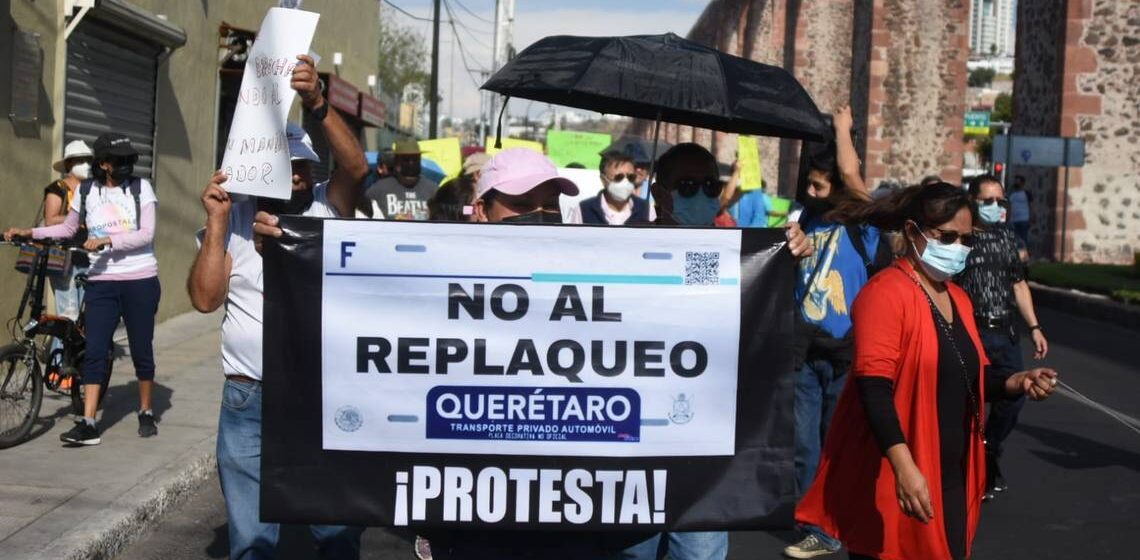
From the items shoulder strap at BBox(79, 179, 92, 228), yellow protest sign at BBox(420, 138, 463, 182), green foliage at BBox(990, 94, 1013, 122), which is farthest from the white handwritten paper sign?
green foliage at BBox(990, 94, 1013, 122)

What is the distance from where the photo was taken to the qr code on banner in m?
4.13

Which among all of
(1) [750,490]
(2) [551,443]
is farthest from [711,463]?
(2) [551,443]

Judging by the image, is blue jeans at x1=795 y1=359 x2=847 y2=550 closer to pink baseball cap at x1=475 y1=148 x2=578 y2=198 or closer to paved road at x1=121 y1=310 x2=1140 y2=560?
paved road at x1=121 y1=310 x2=1140 y2=560

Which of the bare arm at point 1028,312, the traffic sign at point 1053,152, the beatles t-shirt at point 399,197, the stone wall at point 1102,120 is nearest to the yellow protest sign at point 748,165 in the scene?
the beatles t-shirt at point 399,197

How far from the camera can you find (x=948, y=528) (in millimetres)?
4402

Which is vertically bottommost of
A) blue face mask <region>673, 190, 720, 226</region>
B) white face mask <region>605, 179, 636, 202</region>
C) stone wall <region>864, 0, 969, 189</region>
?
blue face mask <region>673, 190, 720, 226</region>

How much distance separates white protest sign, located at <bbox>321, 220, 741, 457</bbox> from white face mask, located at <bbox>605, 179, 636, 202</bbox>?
491cm

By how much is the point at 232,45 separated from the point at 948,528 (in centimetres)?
1454

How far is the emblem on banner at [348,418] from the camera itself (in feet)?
13.2

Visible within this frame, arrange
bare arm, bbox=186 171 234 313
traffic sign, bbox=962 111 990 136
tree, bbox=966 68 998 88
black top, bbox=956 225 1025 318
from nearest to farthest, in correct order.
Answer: bare arm, bbox=186 171 234 313, black top, bbox=956 225 1025 318, traffic sign, bbox=962 111 990 136, tree, bbox=966 68 998 88

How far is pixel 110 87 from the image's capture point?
14.0 metres

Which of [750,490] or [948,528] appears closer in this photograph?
[750,490]

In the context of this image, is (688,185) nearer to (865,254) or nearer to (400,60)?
(865,254)

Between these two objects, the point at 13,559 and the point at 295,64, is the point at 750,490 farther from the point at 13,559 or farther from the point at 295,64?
the point at 13,559
